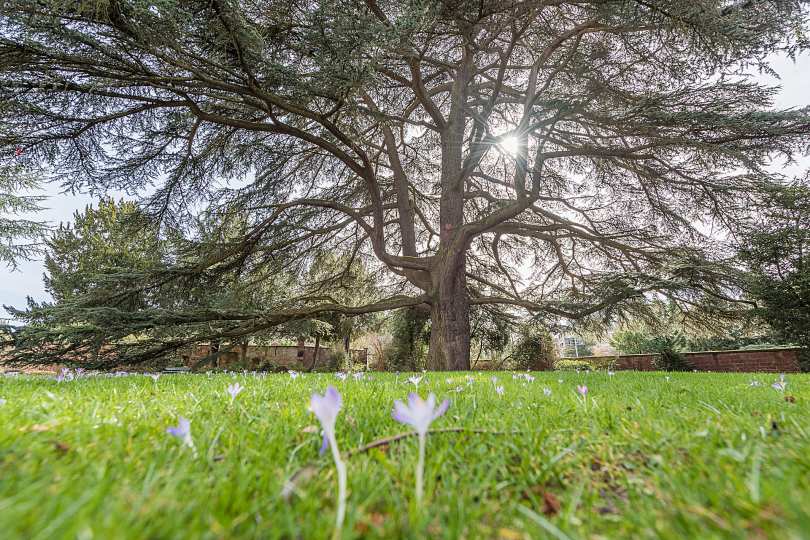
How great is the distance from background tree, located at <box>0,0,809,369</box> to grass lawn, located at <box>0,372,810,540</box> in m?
4.47

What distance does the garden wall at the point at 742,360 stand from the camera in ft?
34.8

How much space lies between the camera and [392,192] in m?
11.3

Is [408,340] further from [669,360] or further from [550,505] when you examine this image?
[550,505]

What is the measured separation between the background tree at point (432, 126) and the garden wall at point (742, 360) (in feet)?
17.4

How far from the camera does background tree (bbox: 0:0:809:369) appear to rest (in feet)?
15.2

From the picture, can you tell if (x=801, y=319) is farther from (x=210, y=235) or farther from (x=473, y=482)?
(x=210, y=235)

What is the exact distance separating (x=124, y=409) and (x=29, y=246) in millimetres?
25564

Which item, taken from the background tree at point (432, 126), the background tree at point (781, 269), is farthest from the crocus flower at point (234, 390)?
the background tree at point (781, 269)

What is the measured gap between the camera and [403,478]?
0.91m

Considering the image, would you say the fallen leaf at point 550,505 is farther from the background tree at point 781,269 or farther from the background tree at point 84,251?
the background tree at point 84,251

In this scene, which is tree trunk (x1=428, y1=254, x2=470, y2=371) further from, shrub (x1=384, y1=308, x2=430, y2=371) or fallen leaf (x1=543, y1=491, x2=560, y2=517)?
fallen leaf (x1=543, y1=491, x2=560, y2=517)

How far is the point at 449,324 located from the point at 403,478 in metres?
8.07

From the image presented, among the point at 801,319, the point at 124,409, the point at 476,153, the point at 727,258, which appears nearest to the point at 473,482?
the point at 124,409

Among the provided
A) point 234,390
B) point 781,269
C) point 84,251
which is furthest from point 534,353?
point 84,251
